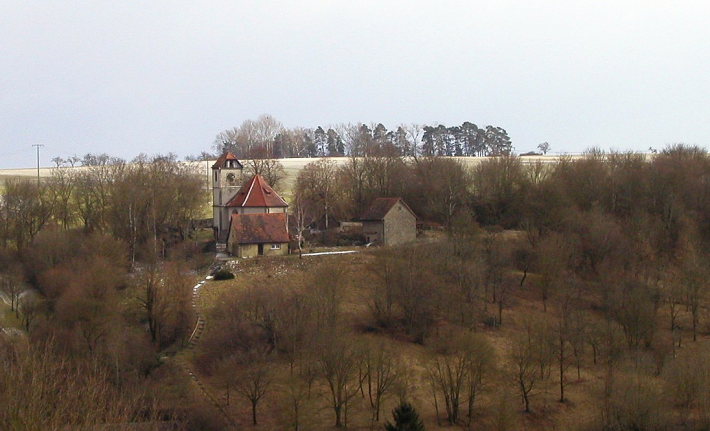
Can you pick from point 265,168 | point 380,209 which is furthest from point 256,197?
point 265,168

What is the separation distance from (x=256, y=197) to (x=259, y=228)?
6.59 metres

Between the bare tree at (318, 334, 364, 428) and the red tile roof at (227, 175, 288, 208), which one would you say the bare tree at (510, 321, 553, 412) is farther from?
the red tile roof at (227, 175, 288, 208)

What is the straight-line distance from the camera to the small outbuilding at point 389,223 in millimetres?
51062

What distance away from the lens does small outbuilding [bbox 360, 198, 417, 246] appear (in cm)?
5106

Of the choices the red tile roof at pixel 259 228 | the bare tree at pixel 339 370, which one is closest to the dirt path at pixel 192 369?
the bare tree at pixel 339 370

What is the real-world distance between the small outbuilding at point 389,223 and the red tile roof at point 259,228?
659 cm

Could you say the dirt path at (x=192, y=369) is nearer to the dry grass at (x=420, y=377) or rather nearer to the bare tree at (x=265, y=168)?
the dry grass at (x=420, y=377)

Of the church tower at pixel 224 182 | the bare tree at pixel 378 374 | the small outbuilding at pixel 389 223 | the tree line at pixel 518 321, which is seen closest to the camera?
the tree line at pixel 518 321

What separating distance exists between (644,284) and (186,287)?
25161mm

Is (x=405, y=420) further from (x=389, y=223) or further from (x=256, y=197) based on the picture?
(x=256, y=197)

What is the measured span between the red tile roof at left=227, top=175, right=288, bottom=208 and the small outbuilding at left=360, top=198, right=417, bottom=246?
6.51m

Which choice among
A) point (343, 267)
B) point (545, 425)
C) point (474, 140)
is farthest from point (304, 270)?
point (474, 140)

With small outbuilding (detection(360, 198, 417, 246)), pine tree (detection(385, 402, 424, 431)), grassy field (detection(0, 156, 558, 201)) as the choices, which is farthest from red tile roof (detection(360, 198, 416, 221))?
pine tree (detection(385, 402, 424, 431))

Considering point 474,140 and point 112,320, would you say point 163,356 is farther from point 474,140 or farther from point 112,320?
point 474,140
